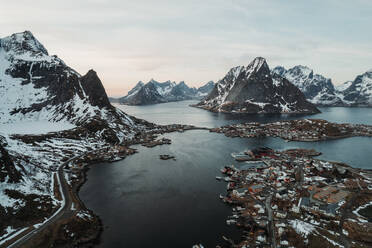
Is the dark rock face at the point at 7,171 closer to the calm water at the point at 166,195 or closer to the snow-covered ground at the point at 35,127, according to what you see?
the calm water at the point at 166,195

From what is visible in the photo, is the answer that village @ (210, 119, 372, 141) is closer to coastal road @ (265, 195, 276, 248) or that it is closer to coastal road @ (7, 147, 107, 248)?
coastal road @ (265, 195, 276, 248)

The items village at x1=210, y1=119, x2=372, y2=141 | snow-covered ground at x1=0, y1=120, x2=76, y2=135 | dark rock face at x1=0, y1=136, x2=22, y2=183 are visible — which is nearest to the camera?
dark rock face at x1=0, y1=136, x2=22, y2=183

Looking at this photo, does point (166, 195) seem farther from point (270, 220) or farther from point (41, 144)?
point (41, 144)

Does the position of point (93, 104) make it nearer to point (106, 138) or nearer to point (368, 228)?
point (106, 138)

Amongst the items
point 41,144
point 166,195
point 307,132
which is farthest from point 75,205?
point 307,132

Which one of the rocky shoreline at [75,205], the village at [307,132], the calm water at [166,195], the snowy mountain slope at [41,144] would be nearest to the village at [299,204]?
the calm water at [166,195]

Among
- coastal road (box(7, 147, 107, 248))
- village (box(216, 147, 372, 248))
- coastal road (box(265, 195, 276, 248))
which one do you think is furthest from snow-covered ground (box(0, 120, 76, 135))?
coastal road (box(265, 195, 276, 248))
